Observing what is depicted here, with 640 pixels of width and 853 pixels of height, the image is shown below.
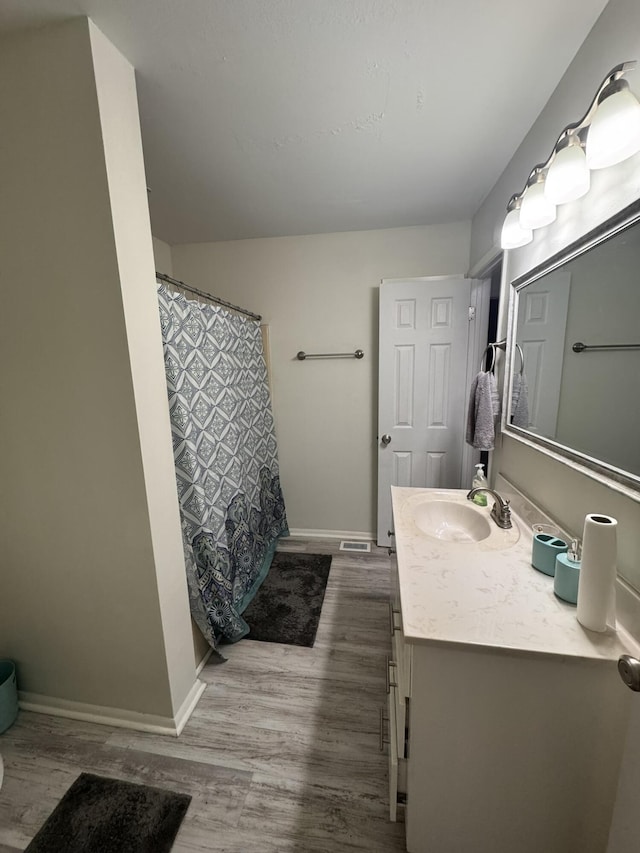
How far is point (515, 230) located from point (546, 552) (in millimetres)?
1219

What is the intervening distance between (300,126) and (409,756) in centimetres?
216

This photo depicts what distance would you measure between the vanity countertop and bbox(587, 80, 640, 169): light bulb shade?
111cm

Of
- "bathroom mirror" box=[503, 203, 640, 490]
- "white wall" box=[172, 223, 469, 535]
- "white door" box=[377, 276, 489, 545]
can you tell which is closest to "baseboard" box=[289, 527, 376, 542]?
"white wall" box=[172, 223, 469, 535]

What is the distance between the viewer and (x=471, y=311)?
2.16 meters

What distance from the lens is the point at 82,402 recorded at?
108 cm

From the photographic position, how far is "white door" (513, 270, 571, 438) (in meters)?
1.08

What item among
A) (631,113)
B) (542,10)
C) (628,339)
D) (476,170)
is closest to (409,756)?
(628,339)

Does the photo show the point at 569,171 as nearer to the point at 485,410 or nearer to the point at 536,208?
the point at 536,208

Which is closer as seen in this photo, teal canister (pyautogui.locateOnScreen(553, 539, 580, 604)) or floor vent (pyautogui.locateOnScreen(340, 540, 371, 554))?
teal canister (pyautogui.locateOnScreen(553, 539, 580, 604))

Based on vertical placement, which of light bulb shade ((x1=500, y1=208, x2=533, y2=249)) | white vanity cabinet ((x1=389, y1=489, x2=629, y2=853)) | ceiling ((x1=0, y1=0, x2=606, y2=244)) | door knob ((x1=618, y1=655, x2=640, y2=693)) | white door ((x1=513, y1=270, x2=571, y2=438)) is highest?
ceiling ((x1=0, y1=0, x2=606, y2=244))

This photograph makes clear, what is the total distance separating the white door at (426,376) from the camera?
7.22 feet

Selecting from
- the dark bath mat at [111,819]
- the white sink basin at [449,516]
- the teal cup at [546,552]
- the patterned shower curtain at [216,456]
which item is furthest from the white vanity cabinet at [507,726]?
the patterned shower curtain at [216,456]

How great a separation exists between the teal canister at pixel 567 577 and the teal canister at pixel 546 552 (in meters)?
0.06

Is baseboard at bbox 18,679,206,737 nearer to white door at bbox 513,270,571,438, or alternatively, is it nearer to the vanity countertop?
the vanity countertop
